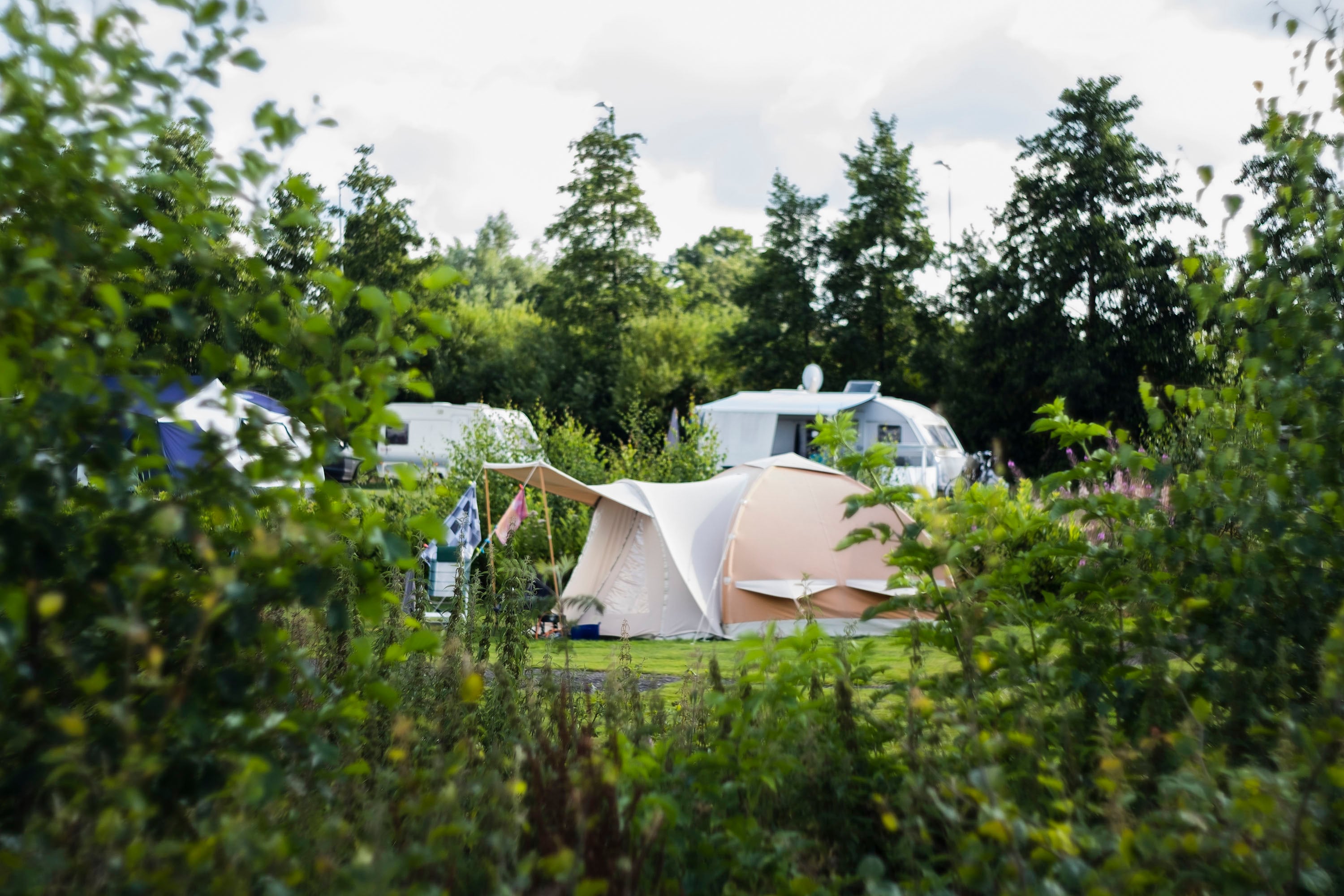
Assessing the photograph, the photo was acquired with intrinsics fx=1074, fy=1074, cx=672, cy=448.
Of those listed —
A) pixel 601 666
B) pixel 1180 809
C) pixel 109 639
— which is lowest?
pixel 601 666

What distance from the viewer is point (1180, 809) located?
1864 millimetres

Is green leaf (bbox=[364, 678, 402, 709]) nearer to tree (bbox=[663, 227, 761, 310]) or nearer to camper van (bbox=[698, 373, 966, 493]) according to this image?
camper van (bbox=[698, 373, 966, 493])

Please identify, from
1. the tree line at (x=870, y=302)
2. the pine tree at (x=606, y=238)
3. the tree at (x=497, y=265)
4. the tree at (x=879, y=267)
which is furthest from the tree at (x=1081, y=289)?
the tree at (x=497, y=265)

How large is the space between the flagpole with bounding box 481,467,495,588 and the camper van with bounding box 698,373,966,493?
757cm

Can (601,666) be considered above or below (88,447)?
below

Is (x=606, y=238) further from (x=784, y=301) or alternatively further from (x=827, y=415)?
(x=827, y=415)

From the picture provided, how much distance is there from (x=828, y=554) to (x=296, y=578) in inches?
343

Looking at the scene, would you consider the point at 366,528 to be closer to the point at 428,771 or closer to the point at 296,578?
the point at 296,578

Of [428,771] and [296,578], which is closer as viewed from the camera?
[296,578]

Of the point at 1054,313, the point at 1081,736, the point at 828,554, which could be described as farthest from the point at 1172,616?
the point at 1054,313

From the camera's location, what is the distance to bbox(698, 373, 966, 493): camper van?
62.7ft

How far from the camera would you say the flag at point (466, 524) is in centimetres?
918

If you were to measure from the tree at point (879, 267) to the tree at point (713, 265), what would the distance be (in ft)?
34.1

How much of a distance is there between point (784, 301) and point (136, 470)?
3094 cm
